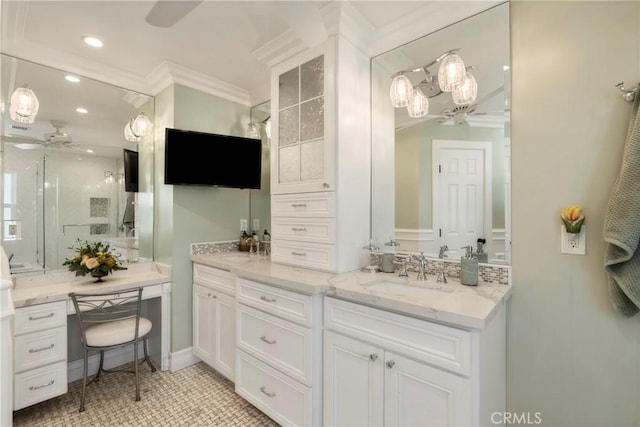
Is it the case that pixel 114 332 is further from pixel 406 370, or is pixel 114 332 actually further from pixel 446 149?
pixel 446 149

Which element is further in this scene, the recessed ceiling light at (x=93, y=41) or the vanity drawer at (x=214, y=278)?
the vanity drawer at (x=214, y=278)

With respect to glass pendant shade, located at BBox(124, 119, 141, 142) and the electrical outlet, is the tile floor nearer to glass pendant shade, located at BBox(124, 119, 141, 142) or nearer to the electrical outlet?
the electrical outlet

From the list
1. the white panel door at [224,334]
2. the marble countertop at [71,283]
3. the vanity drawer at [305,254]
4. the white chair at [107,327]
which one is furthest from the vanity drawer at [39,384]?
the vanity drawer at [305,254]

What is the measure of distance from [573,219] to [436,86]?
3.39 feet

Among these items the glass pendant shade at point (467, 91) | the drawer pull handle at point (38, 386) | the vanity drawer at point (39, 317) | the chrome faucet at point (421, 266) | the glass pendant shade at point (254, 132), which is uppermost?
the glass pendant shade at point (254, 132)

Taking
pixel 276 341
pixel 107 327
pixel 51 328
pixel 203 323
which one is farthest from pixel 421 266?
pixel 51 328

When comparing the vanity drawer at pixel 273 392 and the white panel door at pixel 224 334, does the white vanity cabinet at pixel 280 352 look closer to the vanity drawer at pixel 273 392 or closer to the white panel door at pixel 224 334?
the vanity drawer at pixel 273 392

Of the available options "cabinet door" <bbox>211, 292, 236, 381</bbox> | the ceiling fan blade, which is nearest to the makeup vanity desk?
"cabinet door" <bbox>211, 292, 236, 381</bbox>

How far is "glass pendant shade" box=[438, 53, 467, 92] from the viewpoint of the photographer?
1.52 m

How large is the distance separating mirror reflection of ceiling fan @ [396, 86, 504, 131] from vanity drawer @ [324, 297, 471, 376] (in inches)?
46.7

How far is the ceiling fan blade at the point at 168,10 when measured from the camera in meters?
1.41

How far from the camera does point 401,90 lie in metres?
1.72

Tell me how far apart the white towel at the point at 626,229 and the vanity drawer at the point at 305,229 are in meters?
1.25

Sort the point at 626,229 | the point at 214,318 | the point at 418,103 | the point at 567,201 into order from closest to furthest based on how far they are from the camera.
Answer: the point at 626,229 → the point at 567,201 → the point at 418,103 → the point at 214,318
